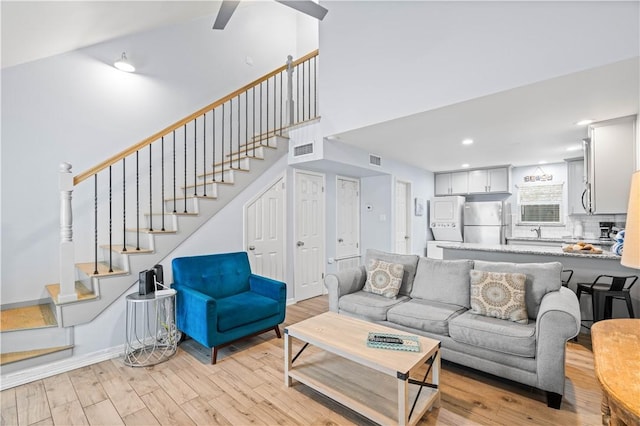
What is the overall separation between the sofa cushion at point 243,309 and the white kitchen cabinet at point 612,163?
3.95m

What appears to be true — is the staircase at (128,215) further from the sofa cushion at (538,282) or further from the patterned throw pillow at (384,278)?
the sofa cushion at (538,282)

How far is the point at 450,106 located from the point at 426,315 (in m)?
1.99

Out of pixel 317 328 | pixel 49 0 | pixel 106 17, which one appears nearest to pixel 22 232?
pixel 49 0

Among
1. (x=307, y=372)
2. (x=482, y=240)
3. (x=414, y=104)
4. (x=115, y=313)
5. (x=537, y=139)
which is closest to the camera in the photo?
(x=307, y=372)

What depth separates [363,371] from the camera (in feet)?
7.48

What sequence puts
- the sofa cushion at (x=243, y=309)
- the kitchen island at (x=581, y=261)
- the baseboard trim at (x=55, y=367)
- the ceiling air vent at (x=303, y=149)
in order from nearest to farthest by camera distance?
the baseboard trim at (x=55, y=367), the sofa cushion at (x=243, y=309), the kitchen island at (x=581, y=261), the ceiling air vent at (x=303, y=149)

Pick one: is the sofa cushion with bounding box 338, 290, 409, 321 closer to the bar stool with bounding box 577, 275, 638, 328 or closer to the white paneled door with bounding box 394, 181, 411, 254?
the bar stool with bounding box 577, 275, 638, 328

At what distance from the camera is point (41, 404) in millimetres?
2119

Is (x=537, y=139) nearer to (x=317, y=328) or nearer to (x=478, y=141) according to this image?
(x=478, y=141)

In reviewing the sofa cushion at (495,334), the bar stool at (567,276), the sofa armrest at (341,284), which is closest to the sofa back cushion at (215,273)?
the sofa armrest at (341,284)

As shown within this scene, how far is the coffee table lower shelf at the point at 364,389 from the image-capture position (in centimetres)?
180

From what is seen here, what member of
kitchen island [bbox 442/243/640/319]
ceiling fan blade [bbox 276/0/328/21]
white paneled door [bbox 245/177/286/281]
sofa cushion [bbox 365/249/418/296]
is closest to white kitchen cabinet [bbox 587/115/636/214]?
kitchen island [bbox 442/243/640/319]

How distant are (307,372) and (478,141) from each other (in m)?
3.75

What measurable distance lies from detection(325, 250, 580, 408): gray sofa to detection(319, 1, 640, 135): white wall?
5.44 feet
